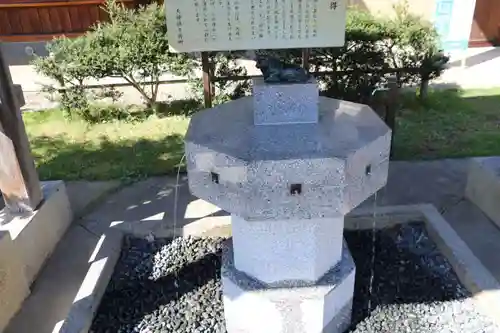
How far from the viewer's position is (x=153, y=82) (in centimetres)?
752

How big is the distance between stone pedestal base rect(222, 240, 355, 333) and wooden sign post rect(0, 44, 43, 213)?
187cm

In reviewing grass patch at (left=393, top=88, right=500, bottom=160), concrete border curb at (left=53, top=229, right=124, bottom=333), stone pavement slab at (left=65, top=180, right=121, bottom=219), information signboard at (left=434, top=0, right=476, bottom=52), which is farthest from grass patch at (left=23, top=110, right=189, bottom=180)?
information signboard at (left=434, top=0, right=476, bottom=52)

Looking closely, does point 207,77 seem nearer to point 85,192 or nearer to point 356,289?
point 85,192

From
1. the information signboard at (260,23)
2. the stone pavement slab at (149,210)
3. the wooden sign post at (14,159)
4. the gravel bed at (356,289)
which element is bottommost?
the gravel bed at (356,289)

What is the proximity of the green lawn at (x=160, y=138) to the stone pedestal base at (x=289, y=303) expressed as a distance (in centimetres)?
268

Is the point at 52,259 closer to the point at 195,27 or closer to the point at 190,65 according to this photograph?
the point at 195,27

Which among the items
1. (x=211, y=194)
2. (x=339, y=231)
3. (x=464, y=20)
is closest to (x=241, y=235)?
(x=211, y=194)

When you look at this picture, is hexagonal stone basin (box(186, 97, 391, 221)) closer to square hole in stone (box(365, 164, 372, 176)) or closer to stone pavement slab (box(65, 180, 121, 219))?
square hole in stone (box(365, 164, 372, 176))

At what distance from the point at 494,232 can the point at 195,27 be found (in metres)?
3.19

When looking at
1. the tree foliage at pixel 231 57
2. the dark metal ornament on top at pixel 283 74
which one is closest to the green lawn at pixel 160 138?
the tree foliage at pixel 231 57

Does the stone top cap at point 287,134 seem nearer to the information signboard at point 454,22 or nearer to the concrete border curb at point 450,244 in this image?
the concrete border curb at point 450,244

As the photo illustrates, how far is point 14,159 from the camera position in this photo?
3939 millimetres

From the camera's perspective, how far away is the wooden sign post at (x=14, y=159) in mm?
3830

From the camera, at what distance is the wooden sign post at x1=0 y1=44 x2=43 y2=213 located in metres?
3.83
